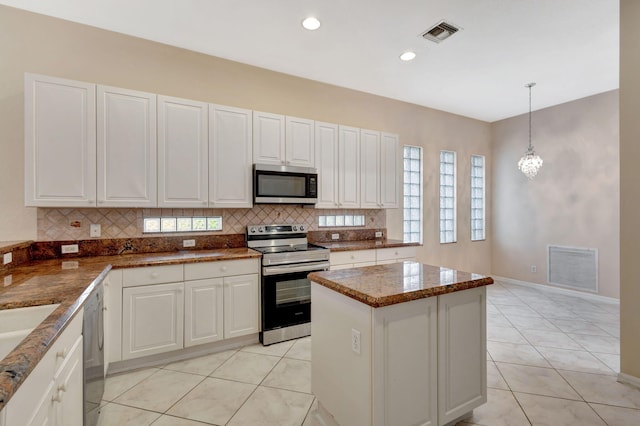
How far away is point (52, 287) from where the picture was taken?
5.52 feet

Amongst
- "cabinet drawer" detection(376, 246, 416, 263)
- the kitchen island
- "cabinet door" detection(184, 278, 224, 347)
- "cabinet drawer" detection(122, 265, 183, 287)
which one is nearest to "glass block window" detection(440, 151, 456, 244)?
"cabinet drawer" detection(376, 246, 416, 263)

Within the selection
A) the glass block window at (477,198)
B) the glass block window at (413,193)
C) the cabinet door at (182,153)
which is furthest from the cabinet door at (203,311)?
the glass block window at (477,198)

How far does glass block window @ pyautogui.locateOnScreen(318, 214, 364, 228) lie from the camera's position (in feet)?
13.6

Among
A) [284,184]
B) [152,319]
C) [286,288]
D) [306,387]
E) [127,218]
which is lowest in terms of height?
[306,387]

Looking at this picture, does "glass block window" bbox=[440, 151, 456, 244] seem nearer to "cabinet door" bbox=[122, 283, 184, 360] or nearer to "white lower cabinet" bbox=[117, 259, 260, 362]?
"white lower cabinet" bbox=[117, 259, 260, 362]

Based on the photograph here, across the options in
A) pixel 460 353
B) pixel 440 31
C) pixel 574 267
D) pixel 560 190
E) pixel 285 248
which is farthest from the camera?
pixel 560 190

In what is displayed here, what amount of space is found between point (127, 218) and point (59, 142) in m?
0.86

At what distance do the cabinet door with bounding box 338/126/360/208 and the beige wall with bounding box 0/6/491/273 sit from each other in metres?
0.46

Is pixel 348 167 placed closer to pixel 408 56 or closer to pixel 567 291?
pixel 408 56

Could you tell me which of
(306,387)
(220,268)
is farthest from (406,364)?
(220,268)

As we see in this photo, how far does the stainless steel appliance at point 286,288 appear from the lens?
9.84ft

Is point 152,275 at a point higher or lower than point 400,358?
higher

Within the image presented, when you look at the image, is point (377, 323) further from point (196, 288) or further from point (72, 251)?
point (72, 251)

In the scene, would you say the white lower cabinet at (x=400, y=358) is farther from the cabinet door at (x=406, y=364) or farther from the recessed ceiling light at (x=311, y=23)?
the recessed ceiling light at (x=311, y=23)
